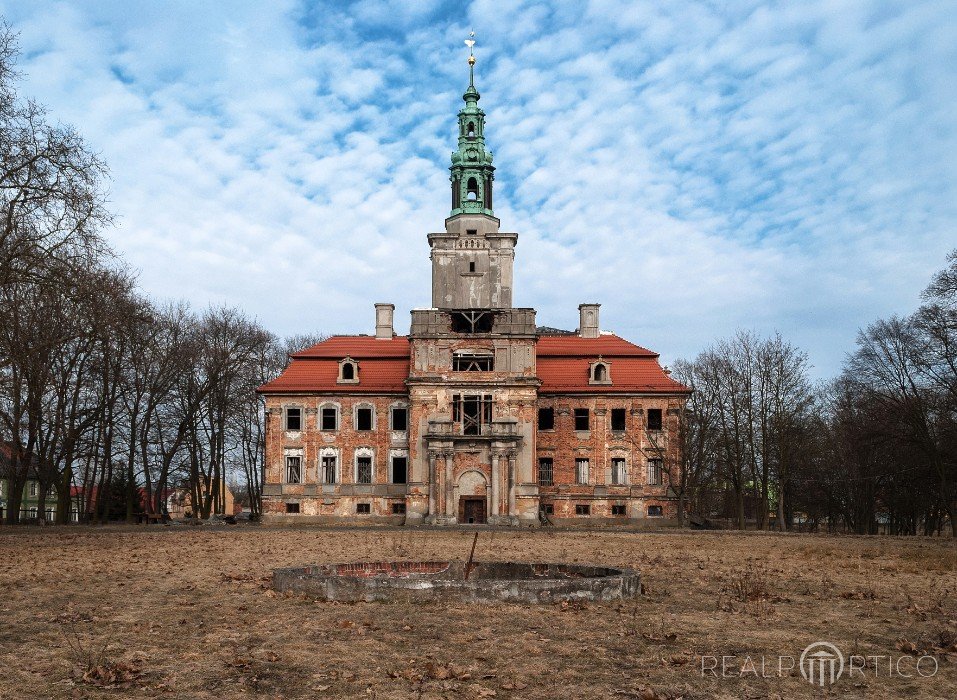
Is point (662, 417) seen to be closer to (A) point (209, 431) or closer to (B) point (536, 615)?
(A) point (209, 431)

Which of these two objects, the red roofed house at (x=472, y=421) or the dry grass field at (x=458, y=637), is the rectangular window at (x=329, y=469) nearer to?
the red roofed house at (x=472, y=421)

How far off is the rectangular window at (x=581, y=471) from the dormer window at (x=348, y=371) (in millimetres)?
13299

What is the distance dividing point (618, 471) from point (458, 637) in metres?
39.0

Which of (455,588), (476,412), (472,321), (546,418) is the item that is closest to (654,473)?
(546,418)

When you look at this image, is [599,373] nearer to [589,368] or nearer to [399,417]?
[589,368]

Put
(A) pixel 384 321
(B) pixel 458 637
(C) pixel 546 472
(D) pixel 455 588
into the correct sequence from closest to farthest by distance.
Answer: (B) pixel 458 637 → (D) pixel 455 588 → (C) pixel 546 472 → (A) pixel 384 321

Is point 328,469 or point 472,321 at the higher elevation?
point 472,321

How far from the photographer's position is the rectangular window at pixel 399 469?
157 feet

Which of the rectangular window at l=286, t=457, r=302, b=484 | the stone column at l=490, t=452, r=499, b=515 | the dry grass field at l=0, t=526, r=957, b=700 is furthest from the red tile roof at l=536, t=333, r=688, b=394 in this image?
the dry grass field at l=0, t=526, r=957, b=700

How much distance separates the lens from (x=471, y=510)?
1813 inches

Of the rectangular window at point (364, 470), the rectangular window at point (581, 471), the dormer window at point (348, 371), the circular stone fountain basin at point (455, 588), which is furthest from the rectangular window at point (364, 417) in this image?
the circular stone fountain basin at point (455, 588)

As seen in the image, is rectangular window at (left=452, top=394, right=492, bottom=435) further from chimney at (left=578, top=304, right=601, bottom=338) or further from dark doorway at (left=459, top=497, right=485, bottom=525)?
chimney at (left=578, top=304, right=601, bottom=338)

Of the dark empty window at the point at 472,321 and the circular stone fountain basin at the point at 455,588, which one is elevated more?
the dark empty window at the point at 472,321

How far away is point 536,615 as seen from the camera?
38.2 ft
